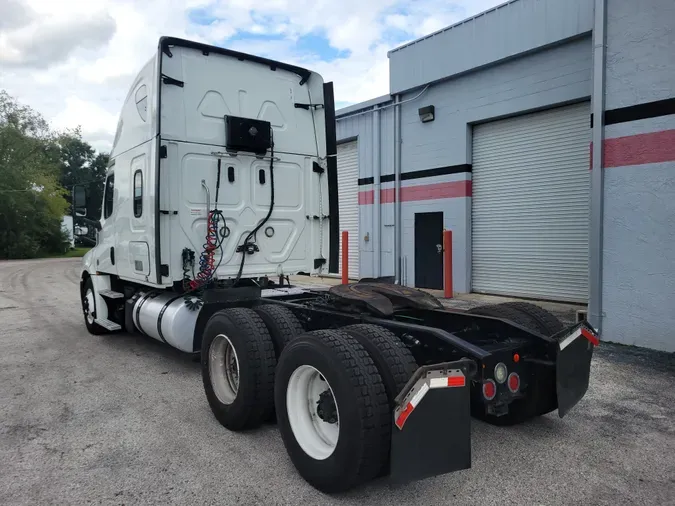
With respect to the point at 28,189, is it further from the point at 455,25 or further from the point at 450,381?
the point at 450,381

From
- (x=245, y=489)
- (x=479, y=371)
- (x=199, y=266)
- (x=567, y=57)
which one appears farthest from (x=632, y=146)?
(x=245, y=489)

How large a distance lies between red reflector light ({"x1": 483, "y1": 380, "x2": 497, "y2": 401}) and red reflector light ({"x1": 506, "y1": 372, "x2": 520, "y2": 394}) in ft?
0.49

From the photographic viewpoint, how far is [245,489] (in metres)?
3.25

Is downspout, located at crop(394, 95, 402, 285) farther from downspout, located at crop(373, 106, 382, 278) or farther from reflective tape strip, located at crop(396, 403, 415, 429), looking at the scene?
reflective tape strip, located at crop(396, 403, 415, 429)

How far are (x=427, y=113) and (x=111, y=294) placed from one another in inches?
342

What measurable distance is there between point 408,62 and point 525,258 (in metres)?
5.81

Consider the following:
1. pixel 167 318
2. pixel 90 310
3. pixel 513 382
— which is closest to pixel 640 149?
pixel 513 382

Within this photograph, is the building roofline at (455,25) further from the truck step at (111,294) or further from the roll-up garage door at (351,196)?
the truck step at (111,294)

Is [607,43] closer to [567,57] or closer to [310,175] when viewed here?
[567,57]

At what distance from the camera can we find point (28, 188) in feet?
133

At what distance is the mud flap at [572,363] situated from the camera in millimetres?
3572

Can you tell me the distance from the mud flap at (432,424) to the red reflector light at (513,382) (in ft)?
2.12

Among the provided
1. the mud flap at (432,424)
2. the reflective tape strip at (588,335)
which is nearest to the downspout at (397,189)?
the reflective tape strip at (588,335)

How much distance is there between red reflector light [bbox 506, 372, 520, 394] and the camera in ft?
11.1
